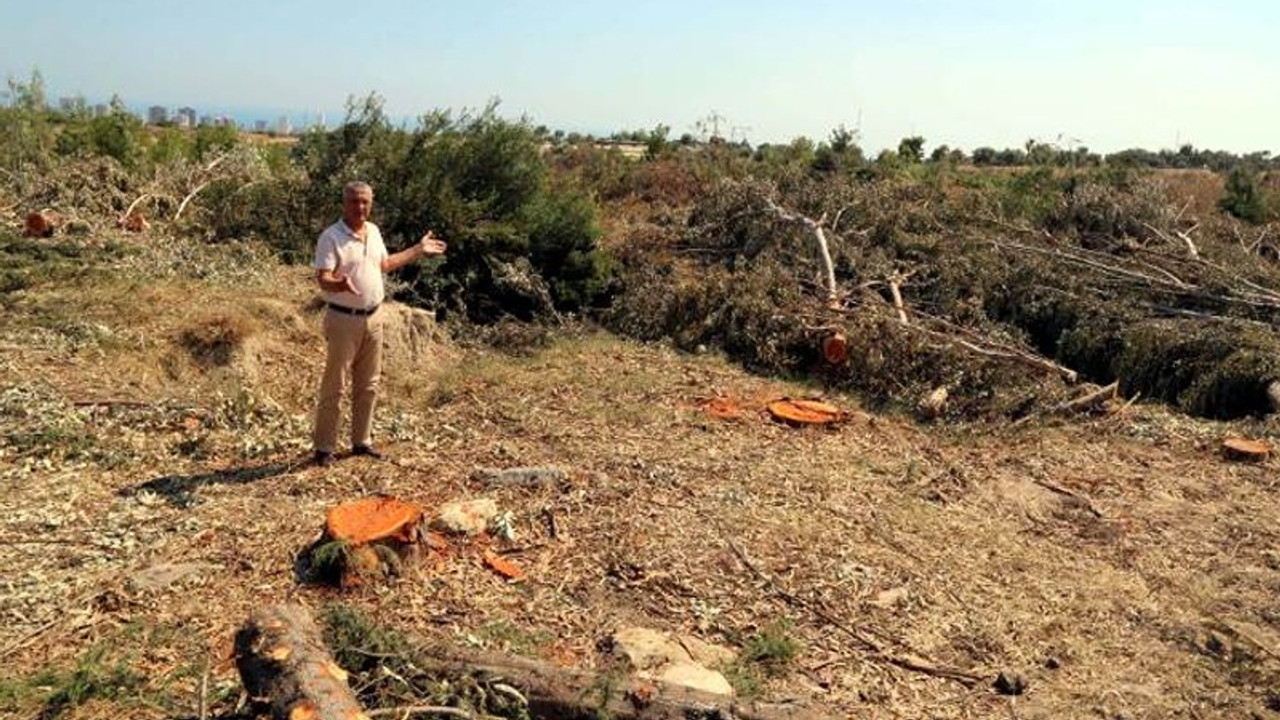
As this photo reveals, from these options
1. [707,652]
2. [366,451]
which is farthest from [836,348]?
[707,652]

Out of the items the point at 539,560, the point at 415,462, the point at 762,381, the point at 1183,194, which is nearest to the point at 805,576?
the point at 539,560

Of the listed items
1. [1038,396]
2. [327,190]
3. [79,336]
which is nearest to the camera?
[79,336]

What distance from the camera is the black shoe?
5438 mm

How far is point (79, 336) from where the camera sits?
21.9 ft

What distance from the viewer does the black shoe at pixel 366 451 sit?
17.8 feet

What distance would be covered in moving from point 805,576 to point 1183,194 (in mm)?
14786

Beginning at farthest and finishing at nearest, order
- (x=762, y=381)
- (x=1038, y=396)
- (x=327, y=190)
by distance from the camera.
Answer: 1. (x=327, y=190)
2. (x=762, y=381)
3. (x=1038, y=396)

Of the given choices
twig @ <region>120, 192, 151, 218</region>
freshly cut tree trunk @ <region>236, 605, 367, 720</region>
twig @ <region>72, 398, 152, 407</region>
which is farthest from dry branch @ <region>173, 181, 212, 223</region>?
freshly cut tree trunk @ <region>236, 605, 367, 720</region>

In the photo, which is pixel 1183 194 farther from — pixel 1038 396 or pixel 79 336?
pixel 79 336

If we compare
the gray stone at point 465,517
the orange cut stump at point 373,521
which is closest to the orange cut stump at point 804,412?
the gray stone at point 465,517

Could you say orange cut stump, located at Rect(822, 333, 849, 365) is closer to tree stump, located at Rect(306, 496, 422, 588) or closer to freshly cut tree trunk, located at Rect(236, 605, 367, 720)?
tree stump, located at Rect(306, 496, 422, 588)

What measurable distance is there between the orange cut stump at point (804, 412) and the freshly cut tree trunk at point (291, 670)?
13.7 feet

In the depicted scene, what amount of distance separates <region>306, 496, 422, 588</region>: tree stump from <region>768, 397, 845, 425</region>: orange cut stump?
327 centimetres

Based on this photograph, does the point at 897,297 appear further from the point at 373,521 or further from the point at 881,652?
the point at 373,521
